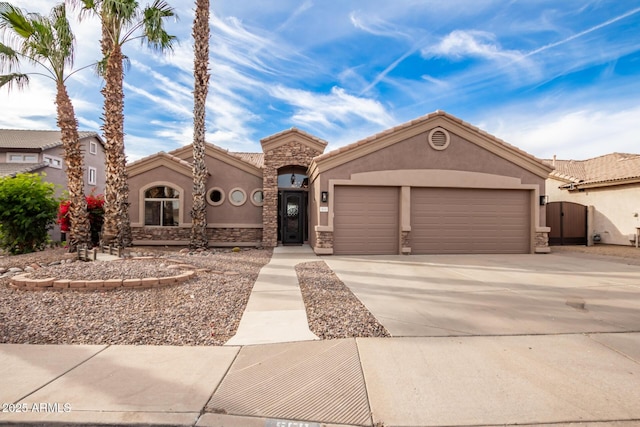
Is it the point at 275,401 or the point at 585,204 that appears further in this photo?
the point at 585,204

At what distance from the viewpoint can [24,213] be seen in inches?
423

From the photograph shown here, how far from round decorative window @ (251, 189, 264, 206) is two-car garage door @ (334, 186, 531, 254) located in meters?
4.45

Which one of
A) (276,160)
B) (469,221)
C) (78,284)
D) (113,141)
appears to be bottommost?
(78,284)

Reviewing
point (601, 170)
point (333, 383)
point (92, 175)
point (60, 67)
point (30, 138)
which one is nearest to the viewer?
point (333, 383)

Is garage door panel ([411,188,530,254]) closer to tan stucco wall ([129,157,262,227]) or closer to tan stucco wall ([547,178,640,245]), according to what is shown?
tan stucco wall ([547,178,640,245])

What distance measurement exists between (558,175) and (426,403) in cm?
2026

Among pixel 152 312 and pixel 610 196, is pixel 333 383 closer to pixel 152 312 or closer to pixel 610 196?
pixel 152 312

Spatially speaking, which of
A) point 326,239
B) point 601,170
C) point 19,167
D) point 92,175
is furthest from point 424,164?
point 92,175

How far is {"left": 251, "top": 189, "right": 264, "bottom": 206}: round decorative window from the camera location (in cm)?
1408

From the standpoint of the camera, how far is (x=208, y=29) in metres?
11.9

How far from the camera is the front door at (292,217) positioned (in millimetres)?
14695

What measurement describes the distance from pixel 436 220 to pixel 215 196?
9.46 metres

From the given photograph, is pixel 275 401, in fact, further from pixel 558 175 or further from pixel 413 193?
pixel 558 175

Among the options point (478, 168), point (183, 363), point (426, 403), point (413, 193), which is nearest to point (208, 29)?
point (413, 193)
